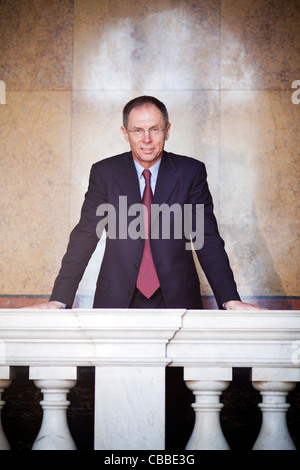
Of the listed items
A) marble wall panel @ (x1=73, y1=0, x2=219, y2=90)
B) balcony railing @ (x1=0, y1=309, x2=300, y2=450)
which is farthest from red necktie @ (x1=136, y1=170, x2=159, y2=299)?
marble wall panel @ (x1=73, y1=0, x2=219, y2=90)

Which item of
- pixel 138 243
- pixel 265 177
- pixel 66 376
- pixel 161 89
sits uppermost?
pixel 161 89

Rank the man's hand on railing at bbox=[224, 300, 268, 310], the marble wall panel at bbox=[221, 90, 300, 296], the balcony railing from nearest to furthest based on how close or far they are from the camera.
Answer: the balcony railing < the man's hand on railing at bbox=[224, 300, 268, 310] < the marble wall panel at bbox=[221, 90, 300, 296]

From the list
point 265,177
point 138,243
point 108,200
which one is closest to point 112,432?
point 138,243

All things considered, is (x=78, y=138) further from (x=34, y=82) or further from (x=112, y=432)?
(x=112, y=432)

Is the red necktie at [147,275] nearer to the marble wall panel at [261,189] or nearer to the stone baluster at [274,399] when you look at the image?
the stone baluster at [274,399]

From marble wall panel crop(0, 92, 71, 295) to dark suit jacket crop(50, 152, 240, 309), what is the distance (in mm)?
1496

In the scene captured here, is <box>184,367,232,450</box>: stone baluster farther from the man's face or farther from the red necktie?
the man's face

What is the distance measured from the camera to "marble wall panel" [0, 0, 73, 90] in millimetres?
4949

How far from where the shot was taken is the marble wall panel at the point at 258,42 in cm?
490

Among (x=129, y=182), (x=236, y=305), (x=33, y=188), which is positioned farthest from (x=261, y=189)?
(x=236, y=305)
